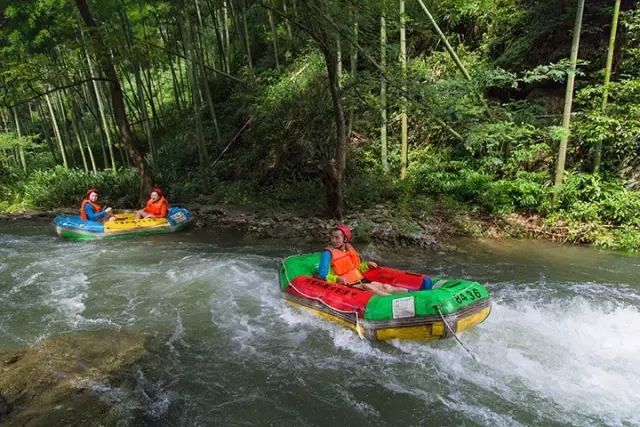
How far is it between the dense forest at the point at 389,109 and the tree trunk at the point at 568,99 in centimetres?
3

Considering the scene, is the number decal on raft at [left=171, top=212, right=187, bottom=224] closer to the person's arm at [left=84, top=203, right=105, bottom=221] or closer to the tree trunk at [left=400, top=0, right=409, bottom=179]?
the person's arm at [left=84, top=203, right=105, bottom=221]

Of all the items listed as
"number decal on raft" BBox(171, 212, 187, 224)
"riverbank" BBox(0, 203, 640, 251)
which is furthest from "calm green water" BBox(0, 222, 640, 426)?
"number decal on raft" BBox(171, 212, 187, 224)

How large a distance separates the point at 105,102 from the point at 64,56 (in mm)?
3624

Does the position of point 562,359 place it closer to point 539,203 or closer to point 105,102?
point 539,203

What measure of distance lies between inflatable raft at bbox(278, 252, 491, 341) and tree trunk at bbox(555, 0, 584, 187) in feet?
15.3

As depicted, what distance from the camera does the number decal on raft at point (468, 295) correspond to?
4766 mm

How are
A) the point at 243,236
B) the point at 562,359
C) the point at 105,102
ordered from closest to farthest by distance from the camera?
the point at 562,359 → the point at 243,236 → the point at 105,102

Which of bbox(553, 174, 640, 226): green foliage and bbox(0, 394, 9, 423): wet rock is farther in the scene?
bbox(553, 174, 640, 226): green foliage

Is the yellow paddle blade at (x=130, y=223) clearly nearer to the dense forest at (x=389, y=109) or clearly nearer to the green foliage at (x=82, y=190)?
the dense forest at (x=389, y=109)

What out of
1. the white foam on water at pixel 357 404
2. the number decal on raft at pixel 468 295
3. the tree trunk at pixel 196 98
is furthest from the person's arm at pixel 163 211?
the number decal on raft at pixel 468 295

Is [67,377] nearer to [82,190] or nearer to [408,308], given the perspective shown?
[408,308]

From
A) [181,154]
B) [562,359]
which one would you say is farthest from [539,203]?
[181,154]

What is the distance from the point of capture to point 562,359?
4566mm

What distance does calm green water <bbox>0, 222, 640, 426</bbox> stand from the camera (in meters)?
3.89
